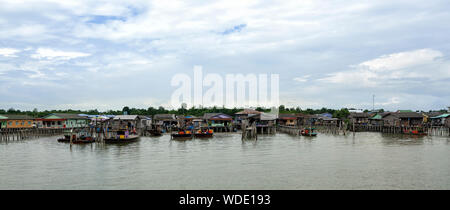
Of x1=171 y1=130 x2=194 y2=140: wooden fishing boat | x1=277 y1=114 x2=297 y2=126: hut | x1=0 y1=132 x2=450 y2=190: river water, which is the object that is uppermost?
x1=277 y1=114 x2=297 y2=126: hut

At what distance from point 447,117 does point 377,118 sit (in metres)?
15.6

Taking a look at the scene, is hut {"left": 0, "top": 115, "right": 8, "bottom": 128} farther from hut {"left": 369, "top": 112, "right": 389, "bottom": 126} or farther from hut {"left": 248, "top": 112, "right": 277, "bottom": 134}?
hut {"left": 369, "top": 112, "right": 389, "bottom": 126}

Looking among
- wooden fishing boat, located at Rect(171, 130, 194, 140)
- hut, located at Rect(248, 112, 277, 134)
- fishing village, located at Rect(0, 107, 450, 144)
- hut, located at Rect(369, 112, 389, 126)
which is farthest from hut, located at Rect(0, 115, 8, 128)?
hut, located at Rect(369, 112, 389, 126)

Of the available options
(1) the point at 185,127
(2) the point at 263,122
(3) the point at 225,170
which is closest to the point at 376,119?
(2) the point at 263,122

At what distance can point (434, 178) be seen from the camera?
17.3 meters

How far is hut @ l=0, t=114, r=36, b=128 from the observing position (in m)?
48.2

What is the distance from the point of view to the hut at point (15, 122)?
48188mm

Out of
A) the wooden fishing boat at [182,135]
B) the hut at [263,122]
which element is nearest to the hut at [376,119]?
the hut at [263,122]

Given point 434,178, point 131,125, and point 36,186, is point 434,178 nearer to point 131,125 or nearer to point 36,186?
point 36,186

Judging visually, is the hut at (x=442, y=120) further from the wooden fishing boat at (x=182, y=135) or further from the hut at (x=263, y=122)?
the wooden fishing boat at (x=182, y=135)
